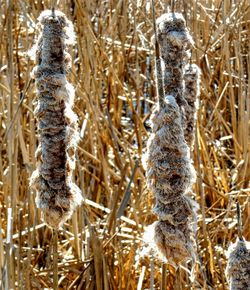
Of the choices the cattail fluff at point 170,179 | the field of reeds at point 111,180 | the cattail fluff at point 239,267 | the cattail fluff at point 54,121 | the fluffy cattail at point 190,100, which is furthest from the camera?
the field of reeds at point 111,180

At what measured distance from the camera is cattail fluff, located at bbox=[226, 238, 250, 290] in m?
0.76

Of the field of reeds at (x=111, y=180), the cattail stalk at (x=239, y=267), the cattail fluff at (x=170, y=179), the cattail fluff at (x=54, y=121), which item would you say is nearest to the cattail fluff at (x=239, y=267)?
the cattail stalk at (x=239, y=267)

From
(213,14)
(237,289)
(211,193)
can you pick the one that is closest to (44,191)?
(237,289)

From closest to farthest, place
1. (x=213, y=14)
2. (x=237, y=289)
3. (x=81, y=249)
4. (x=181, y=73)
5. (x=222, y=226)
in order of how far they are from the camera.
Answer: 1. (x=237, y=289)
2. (x=181, y=73)
3. (x=81, y=249)
4. (x=222, y=226)
5. (x=213, y=14)

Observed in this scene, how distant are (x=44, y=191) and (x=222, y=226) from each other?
107 cm

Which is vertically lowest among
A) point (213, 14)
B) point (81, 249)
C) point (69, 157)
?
point (81, 249)

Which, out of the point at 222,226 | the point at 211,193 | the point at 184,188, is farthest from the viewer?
the point at 211,193

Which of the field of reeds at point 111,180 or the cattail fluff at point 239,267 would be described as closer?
the cattail fluff at point 239,267

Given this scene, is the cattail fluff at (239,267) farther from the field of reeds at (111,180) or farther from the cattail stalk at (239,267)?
the field of reeds at (111,180)

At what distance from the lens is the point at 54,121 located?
0.98m

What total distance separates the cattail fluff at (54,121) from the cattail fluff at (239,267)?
0.31 m

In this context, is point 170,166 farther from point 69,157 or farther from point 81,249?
point 81,249

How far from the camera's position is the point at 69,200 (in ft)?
3.34

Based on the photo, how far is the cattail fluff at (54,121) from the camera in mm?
970
